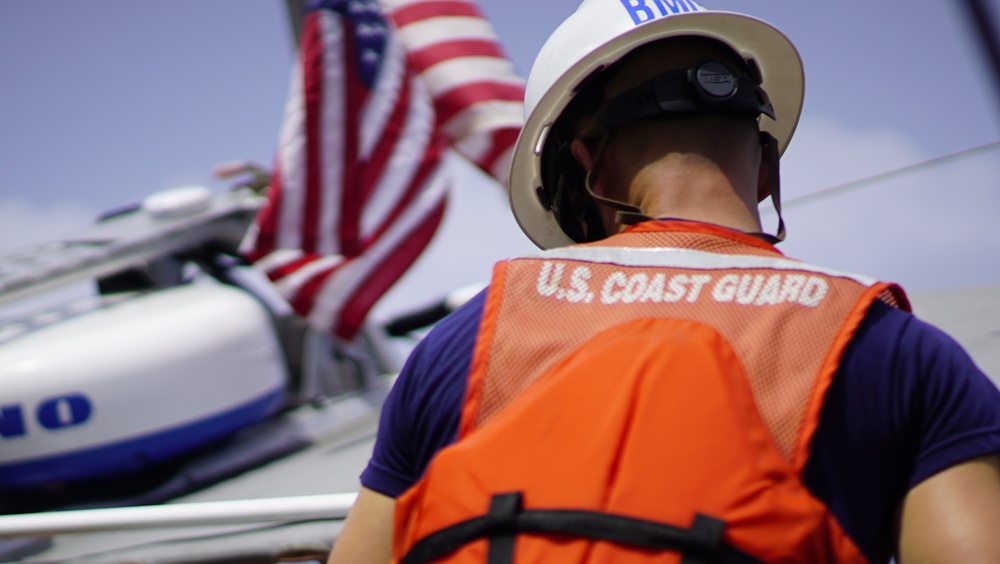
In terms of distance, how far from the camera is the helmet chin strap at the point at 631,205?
4.55 feet

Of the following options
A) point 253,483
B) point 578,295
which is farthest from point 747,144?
point 253,483

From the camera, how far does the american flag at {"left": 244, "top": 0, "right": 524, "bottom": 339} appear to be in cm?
633

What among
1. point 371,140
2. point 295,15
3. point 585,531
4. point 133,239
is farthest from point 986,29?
point 295,15

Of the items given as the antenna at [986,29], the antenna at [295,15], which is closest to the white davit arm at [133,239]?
the antenna at [295,15]

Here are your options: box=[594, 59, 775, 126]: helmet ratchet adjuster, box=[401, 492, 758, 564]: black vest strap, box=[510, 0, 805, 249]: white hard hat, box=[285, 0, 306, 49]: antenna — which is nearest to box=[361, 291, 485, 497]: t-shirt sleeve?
box=[401, 492, 758, 564]: black vest strap

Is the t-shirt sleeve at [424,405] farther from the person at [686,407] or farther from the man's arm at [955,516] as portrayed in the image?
the man's arm at [955,516]

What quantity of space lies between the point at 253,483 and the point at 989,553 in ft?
16.3

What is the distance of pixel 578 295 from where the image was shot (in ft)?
4.07

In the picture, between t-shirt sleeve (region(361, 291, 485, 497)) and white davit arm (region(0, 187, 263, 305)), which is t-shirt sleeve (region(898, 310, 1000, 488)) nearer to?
t-shirt sleeve (region(361, 291, 485, 497))

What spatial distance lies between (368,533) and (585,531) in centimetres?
41

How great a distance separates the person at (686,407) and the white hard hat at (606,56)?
211 mm

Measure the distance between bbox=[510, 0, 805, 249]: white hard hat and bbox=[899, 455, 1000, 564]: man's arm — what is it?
657mm

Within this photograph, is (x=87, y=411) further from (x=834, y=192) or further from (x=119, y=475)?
(x=834, y=192)

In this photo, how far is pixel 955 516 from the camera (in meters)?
1.09
